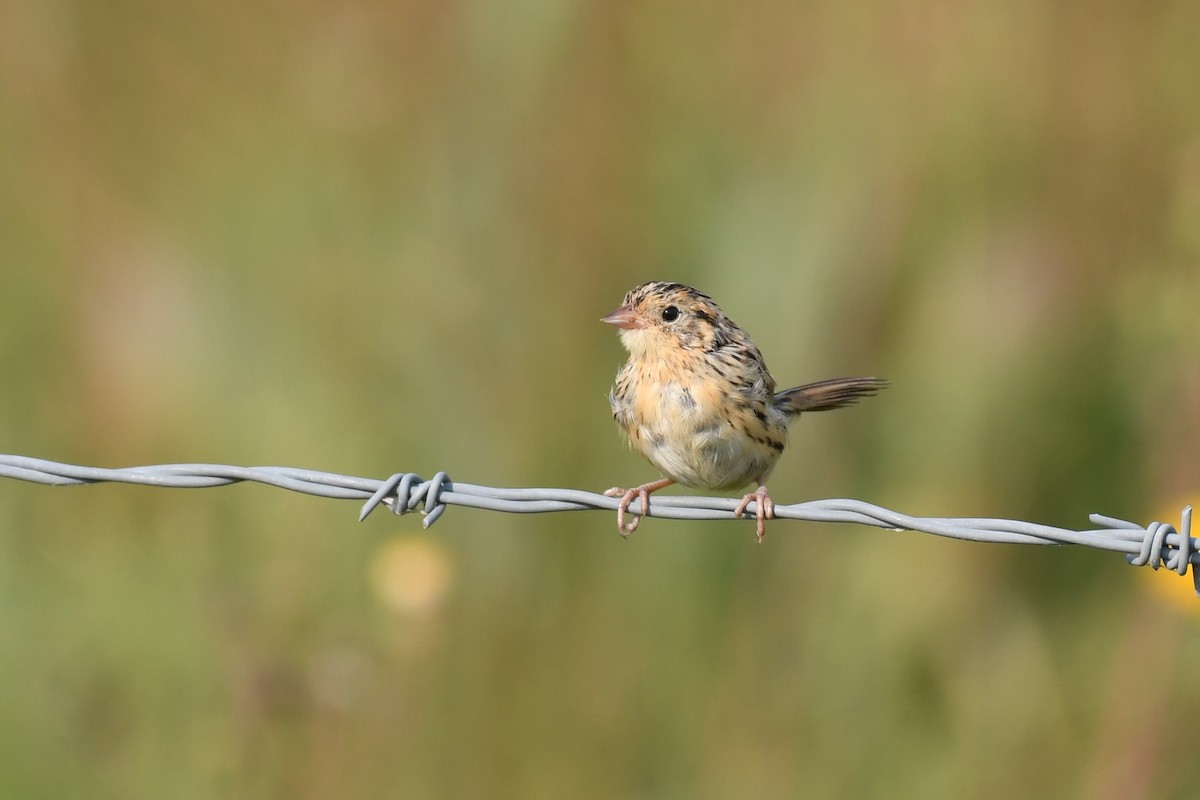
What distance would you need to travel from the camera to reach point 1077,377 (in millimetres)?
4848

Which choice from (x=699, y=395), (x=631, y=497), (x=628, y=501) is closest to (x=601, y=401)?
(x=699, y=395)

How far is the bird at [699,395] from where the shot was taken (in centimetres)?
396

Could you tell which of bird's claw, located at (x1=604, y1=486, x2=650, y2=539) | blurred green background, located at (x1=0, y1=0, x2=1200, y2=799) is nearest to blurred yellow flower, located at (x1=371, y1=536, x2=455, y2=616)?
blurred green background, located at (x1=0, y1=0, x2=1200, y2=799)

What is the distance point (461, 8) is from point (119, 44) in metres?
1.81

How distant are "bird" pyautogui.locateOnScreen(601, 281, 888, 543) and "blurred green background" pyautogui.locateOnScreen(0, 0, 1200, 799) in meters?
0.34

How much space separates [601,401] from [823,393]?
799 mm

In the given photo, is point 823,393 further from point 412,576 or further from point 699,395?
point 412,576

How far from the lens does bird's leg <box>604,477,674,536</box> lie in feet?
10.2

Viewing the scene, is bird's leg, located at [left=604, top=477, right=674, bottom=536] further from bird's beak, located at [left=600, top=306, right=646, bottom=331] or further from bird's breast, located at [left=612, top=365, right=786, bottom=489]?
bird's beak, located at [left=600, top=306, right=646, bottom=331]

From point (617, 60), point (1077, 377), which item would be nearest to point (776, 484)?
point (1077, 377)

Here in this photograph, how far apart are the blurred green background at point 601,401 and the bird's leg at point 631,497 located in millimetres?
217

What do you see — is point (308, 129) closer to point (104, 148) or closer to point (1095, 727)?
point (104, 148)

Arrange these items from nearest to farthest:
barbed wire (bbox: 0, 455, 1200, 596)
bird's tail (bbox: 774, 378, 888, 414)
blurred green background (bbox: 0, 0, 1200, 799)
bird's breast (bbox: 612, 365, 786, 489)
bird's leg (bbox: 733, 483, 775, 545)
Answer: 1. barbed wire (bbox: 0, 455, 1200, 596)
2. bird's leg (bbox: 733, 483, 775, 545)
3. bird's breast (bbox: 612, 365, 786, 489)
4. blurred green background (bbox: 0, 0, 1200, 799)
5. bird's tail (bbox: 774, 378, 888, 414)

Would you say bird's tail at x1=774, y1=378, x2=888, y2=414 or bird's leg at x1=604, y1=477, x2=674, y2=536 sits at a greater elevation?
bird's tail at x1=774, y1=378, x2=888, y2=414
